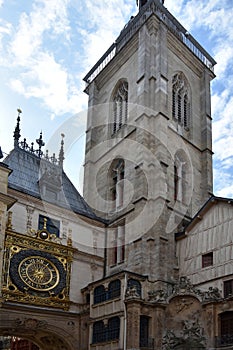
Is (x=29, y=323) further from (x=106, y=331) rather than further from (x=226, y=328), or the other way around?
(x=226, y=328)

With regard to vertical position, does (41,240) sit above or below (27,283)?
above

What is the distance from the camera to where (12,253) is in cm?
2884

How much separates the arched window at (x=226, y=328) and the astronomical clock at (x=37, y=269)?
9.97m

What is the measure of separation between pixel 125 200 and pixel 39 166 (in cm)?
698

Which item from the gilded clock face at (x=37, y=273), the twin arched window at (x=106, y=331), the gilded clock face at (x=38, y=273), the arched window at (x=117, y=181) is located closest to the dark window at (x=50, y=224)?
the gilded clock face at (x=37, y=273)

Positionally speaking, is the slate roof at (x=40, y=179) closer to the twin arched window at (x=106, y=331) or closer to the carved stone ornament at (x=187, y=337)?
the twin arched window at (x=106, y=331)

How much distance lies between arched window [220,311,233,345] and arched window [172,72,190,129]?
18421 millimetres

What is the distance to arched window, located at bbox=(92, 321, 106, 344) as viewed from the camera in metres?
28.3

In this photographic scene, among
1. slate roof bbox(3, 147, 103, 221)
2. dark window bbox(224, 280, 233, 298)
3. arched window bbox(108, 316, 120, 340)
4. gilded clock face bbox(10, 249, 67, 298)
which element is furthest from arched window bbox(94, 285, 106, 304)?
dark window bbox(224, 280, 233, 298)

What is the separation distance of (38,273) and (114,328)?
5760mm

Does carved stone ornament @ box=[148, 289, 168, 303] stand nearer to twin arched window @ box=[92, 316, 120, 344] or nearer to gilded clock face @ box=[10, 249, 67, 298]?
twin arched window @ box=[92, 316, 120, 344]

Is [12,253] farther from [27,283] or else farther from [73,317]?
[73,317]

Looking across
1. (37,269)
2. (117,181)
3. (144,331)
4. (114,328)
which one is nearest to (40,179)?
(117,181)

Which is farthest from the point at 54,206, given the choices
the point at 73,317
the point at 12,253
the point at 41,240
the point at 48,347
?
the point at 48,347
